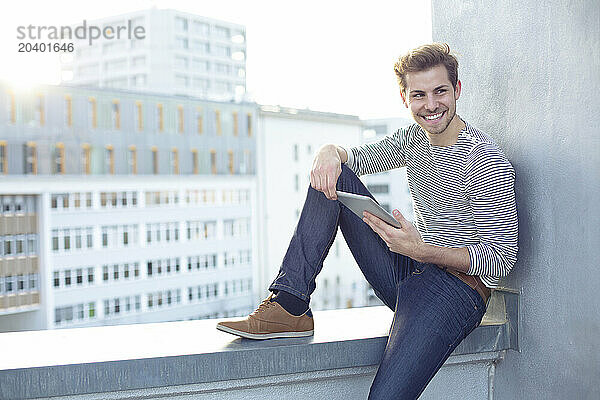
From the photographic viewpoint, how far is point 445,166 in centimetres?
125

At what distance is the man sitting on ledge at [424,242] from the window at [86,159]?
1785cm

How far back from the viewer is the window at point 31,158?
680 inches

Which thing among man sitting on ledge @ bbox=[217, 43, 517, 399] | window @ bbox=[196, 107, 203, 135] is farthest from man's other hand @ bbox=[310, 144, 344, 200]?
window @ bbox=[196, 107, 203, 135]

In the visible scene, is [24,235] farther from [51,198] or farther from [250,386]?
[250,386]

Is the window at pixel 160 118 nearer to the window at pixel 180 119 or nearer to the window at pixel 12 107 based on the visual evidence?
the window at pixel 180 119

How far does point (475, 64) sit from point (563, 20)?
312 mm

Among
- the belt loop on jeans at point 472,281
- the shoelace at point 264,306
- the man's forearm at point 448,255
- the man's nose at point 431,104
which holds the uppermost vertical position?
the man's nose at point 431,104

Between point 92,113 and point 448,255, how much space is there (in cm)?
1851

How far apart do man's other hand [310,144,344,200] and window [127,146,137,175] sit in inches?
702

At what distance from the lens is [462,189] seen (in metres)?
1.22

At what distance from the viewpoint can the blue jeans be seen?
3.65 feet

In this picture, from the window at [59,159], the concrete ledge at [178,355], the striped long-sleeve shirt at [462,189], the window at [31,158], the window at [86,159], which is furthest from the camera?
the window at [86,159]

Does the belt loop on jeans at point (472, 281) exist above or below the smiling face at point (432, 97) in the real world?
below

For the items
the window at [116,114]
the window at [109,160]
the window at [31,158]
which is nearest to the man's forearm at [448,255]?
the window at [31,158]
